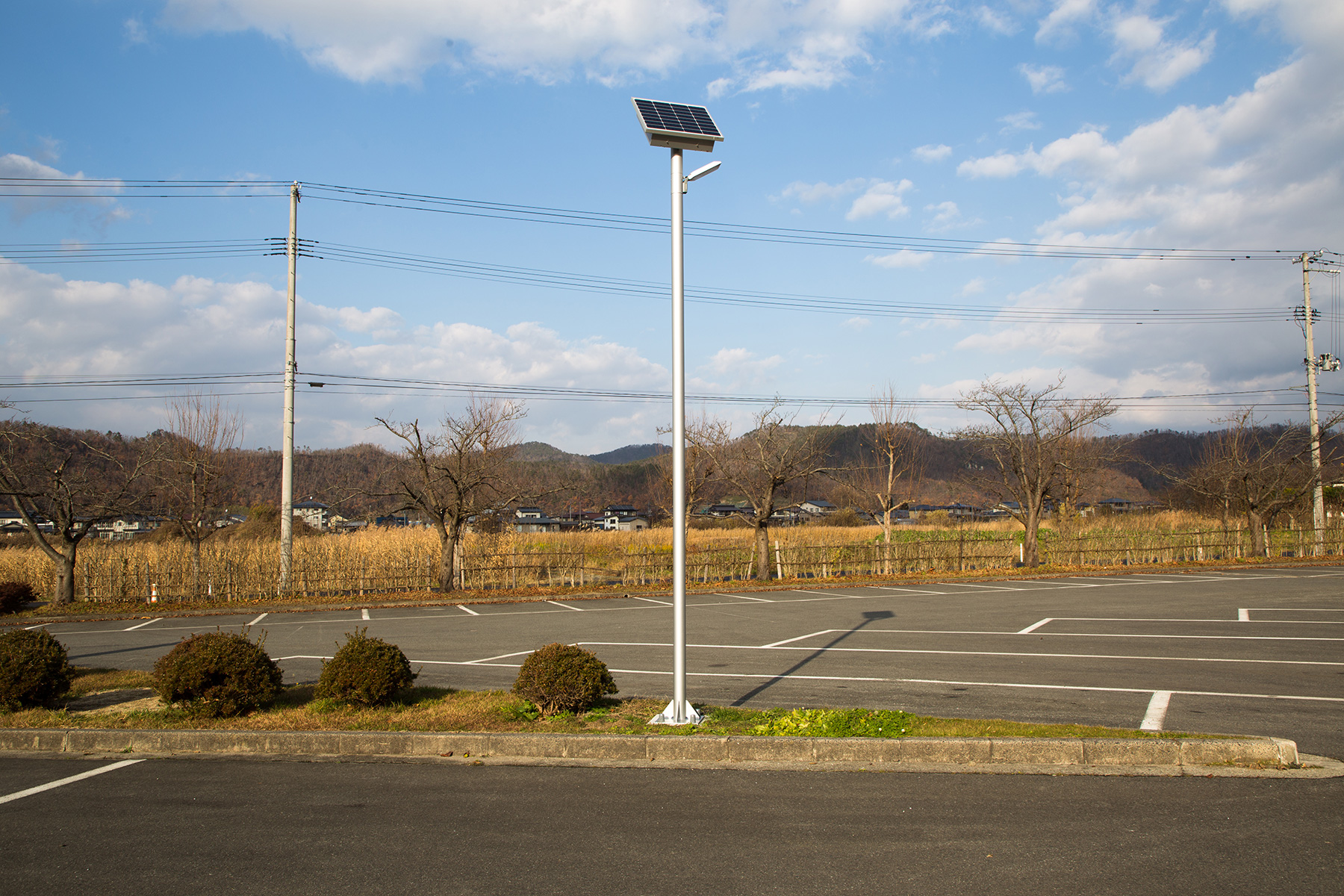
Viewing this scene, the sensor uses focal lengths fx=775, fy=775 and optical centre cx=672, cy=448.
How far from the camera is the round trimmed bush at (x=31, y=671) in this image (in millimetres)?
7609

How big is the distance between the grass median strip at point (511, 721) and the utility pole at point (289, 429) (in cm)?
1379

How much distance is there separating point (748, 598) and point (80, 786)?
1669cm

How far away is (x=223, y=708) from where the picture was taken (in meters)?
7.39

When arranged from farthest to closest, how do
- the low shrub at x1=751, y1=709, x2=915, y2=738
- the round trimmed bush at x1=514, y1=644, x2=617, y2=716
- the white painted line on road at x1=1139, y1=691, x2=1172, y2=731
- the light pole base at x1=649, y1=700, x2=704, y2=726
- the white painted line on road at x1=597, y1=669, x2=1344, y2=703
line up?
1. the white painted line on road at x1=597, y1=669, x2=1344, y2=703
2. the round trimmed bush at x1=514, y1=644, x2=617, y2=716
3. the white painted line on road at x1=1139, y1=691, x2=1172, y2=731
4. the light pole base at x1=649, y1=700, x2=704, y2=726
5. the low shrub at x1=751, y1=709, x2=915, y2=738

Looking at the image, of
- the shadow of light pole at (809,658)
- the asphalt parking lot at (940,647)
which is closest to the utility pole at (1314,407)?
the asphalt parking lot at (940,647)

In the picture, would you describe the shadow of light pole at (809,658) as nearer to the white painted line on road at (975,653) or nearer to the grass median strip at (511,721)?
the white painted line on road at (975,653)

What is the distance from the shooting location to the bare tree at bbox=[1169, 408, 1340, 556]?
102 feet

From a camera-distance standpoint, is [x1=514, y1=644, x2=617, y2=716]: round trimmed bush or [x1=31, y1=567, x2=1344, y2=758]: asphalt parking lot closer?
[x1=514, y1=644, x2=617, y2=716]: round trimmed bush

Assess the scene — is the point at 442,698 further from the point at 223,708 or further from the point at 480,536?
the point at 480,536

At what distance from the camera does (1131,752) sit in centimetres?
608

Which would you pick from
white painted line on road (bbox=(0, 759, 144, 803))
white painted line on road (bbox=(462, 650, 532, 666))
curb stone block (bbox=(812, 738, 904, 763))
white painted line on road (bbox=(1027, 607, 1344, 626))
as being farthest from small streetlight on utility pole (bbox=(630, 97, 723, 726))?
white painted line on road (bbox=(1027, 607, 1344, 626))

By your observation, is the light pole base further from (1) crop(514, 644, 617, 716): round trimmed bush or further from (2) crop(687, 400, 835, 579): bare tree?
(2) crop(687, 400, 835, 579): bare tree

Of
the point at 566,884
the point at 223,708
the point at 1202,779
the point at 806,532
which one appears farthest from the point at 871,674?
the point at 806,532

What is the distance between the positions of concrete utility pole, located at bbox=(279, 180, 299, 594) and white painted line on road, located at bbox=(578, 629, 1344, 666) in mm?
12124
